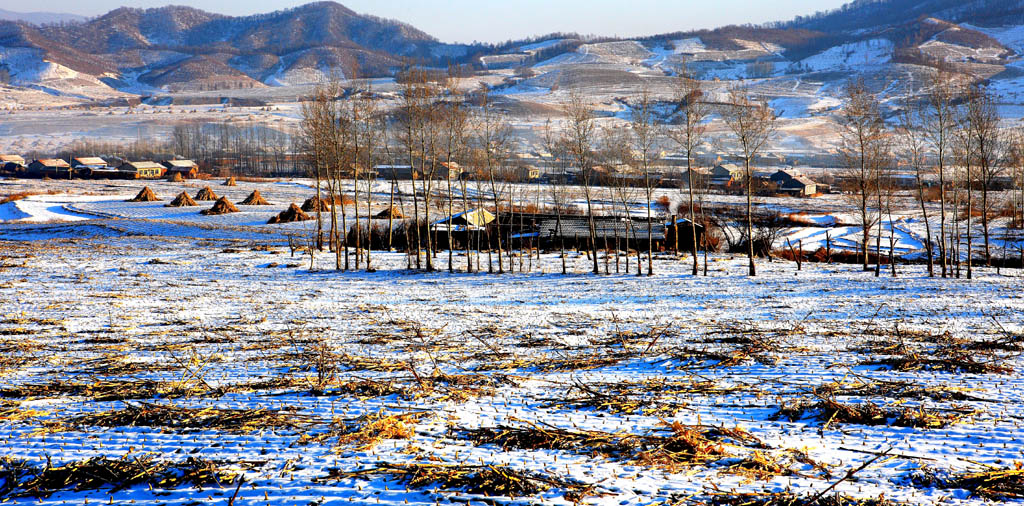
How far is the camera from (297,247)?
32094 mm

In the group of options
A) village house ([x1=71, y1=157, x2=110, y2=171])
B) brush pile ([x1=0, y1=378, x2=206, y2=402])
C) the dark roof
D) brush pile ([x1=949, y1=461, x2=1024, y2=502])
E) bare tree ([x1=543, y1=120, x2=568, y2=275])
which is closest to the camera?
brush pile ([x1=949, y1=461, x2=1024, y2=502])

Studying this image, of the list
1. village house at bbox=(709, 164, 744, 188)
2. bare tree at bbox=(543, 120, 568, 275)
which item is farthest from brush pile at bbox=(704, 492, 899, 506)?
village house at bbox=(709, 164, 744, 188)

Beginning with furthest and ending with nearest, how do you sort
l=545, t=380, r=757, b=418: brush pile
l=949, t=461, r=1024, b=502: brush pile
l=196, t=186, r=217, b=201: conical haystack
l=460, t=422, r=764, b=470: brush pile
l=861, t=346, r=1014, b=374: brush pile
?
l=196, t=186, r=217, b=201: conical haystack, l=861, t=346, r=1014, b=374: brush pile, l=545, t=380, r=757, b=418: brush pile, l=460, t=422, r=764, b=470: brush pile, l=949, t=461, r=1024, b=502: brush pile

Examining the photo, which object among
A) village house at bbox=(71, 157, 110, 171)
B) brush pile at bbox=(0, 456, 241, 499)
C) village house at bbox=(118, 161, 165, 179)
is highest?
village house at bbox=(71, 157, 110, 171)

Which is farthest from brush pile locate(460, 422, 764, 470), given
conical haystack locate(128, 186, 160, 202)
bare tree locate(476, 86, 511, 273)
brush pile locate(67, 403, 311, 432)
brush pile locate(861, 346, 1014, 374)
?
conical haystack locate(128, 186, 160, 202)

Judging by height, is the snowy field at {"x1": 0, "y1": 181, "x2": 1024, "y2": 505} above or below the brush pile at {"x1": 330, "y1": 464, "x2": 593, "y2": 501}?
below

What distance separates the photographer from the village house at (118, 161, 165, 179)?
10512cm

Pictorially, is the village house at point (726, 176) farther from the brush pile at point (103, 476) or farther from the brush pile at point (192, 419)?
the brush pile at point (103, 476)

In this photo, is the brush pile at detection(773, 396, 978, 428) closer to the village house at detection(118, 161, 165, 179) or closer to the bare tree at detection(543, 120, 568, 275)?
the bare tree at detection(543, 120, 568, 275)

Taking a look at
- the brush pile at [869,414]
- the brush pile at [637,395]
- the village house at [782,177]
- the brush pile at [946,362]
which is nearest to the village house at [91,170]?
the village house at [782,177]

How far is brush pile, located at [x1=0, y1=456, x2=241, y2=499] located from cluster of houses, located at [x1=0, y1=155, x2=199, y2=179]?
111 m

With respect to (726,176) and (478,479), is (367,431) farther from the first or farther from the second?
(726,176)

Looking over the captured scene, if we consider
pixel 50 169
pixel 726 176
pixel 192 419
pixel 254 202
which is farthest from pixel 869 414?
pixel 50 169

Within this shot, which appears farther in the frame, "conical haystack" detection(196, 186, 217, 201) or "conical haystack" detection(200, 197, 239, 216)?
"conical haystack" detection(196, 186, 217, 201)
